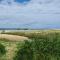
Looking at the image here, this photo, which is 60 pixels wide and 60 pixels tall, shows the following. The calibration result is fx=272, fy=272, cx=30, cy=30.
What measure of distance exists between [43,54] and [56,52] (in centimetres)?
49

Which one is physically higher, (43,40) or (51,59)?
(43,40)

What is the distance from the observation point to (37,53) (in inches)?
380

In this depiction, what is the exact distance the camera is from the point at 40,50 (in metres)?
9.69

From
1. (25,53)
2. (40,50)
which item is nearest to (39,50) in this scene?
(40,50)

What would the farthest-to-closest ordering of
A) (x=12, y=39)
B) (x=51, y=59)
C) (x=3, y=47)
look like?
(x=12, y=39)
(x=3, y=47)
(x=51, y=59)

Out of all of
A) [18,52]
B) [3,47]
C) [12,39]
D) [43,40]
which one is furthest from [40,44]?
A: [12,39]

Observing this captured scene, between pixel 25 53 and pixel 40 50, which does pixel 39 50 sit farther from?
pixel 25 53

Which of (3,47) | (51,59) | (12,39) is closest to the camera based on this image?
(51,59)

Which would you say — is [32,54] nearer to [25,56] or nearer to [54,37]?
[25,56]

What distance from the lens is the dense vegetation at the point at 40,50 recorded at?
9641mm

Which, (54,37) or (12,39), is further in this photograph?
(12,39)

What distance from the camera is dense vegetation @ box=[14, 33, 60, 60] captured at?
964cm

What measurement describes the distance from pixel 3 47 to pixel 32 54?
1424 millimetres

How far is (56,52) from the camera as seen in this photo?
382 inches
